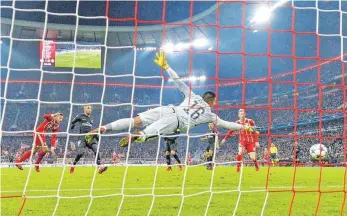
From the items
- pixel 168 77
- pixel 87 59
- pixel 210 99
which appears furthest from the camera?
pixel 87 59

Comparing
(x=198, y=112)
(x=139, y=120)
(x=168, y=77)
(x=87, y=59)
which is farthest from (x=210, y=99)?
(x=87, y=59)

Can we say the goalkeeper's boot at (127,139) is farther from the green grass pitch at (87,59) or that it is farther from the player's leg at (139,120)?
A: the green grass pitch at (87,59)

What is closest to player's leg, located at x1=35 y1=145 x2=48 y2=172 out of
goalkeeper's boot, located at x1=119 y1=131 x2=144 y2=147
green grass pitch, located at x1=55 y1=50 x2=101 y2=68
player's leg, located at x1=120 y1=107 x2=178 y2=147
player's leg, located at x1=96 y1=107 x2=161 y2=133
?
player's leg, located at x1=96 y1=107 x2=161 y2=133

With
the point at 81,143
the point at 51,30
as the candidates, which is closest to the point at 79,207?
the point at 81,143

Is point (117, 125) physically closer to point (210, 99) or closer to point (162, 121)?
point (162, 121)

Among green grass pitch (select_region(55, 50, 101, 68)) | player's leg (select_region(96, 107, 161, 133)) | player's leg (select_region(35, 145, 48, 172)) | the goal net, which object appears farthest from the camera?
green grass pitch (select_region(55, 50, 101, 68))

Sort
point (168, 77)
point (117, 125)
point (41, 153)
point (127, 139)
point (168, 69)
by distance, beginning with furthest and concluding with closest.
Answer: point (168, 77), point (41, 153), point (117, 125), point (168, 69), point (127, 139)

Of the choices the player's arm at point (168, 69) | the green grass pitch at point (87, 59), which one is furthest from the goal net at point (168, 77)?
the player's arm at point (168, 69)

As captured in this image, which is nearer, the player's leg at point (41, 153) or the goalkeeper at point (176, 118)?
the goalkeeper at point (176, 118)

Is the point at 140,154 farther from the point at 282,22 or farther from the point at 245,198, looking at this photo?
the point at 245,198

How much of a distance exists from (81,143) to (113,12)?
51.2 ft

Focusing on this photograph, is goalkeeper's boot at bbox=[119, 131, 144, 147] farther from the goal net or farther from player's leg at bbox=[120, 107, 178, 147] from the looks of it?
the goal net

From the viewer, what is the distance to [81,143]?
368 inches

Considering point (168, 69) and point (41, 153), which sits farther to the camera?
point (41, 153)
